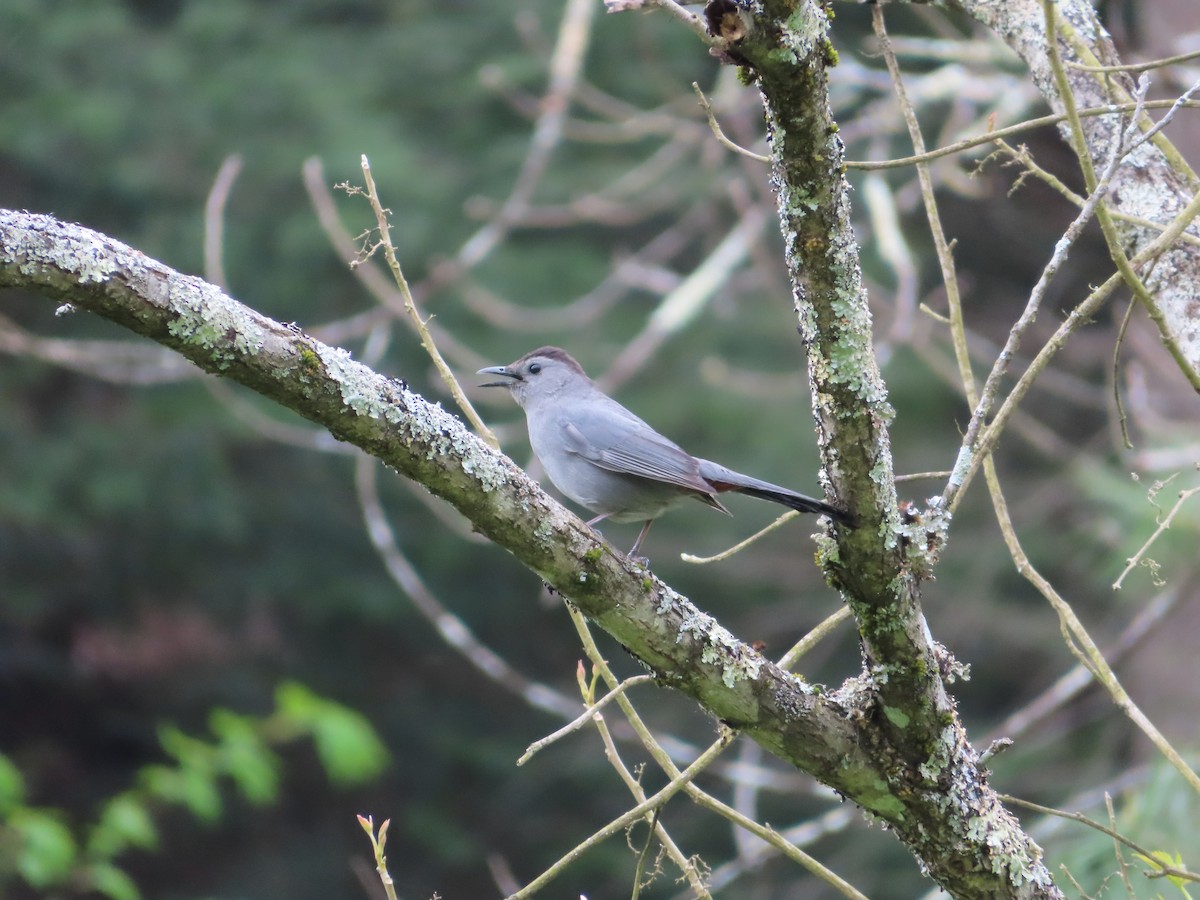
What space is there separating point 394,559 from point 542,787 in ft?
25.3

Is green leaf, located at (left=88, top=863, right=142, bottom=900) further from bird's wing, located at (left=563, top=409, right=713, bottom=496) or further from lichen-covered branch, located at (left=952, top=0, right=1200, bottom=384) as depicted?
lichen-covered branch, located at (left=952, top=0, right=1200, bottom=384)

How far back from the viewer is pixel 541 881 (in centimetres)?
249

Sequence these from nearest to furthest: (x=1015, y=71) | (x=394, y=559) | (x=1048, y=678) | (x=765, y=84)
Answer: (x=765, y=84) < (x=394, y=559) < (x=1015, y=71) < (x=1048, y=678)

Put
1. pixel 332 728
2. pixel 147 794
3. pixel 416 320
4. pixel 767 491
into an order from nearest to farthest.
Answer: pixel 416 320
pixel 767 491
pixel 147 794
pixel 332 728

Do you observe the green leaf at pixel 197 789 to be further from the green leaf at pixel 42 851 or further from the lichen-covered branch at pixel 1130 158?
the lichen-covered branch at pixel 1130 158

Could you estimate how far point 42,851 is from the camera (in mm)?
6281

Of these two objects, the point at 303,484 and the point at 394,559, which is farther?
the point at 303,484

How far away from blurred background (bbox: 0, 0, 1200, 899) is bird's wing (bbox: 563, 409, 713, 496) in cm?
492

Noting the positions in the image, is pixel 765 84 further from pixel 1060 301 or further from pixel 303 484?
pixel 303 484

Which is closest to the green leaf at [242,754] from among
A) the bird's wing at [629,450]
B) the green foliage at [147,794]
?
the green foliage at [147,794]

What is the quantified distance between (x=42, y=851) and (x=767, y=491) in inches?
184

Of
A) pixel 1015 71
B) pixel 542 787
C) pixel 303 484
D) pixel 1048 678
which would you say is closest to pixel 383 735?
pixel 542 787

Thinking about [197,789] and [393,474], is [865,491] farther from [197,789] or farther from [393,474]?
[393,474]

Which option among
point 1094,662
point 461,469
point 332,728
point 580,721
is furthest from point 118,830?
point 1094,662
